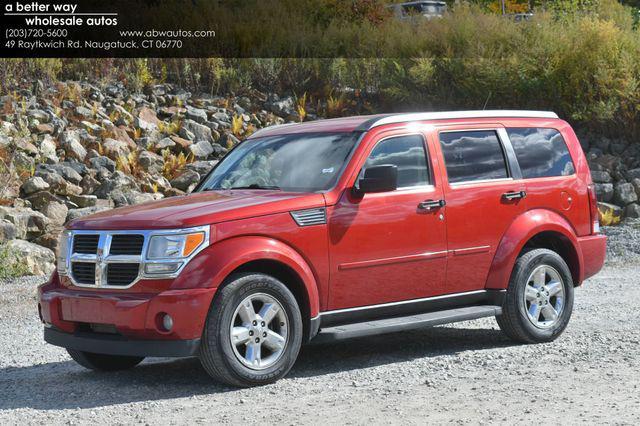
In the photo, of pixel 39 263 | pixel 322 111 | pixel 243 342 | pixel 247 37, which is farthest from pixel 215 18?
pixel 243 342

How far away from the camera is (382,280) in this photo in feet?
25.4

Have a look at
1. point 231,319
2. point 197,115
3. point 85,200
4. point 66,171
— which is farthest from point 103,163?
point 231,319

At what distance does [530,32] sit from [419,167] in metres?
13.7

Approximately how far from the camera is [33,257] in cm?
1351

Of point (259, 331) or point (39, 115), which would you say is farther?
point (39, 115)

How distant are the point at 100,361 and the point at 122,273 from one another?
3.95ft

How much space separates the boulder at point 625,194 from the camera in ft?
60.1

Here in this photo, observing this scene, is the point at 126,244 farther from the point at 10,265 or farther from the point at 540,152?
the point at 10,265

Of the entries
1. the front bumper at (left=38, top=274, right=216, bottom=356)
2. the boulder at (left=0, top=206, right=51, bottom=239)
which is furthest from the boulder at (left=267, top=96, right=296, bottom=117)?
the front bumper at (left=38, top=274, right=216, bottom=356)

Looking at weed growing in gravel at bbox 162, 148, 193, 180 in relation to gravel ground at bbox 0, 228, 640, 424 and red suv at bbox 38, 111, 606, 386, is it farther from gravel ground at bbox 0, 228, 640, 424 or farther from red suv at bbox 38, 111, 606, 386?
red suv at bbox 38, 111, 606, 386

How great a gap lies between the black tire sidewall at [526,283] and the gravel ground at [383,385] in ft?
0.44

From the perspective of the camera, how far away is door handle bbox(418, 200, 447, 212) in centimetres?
796

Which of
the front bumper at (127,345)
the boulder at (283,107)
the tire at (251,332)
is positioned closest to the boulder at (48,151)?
the boulder at (283,107)

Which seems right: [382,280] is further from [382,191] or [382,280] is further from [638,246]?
[638,246]
